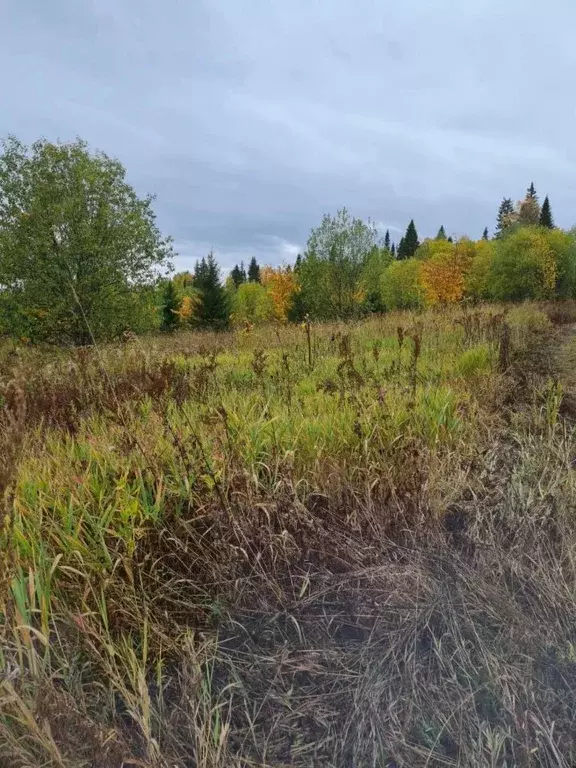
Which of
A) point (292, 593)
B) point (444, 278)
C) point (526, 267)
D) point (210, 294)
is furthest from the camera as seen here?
point (444, 278)

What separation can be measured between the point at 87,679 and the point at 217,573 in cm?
52

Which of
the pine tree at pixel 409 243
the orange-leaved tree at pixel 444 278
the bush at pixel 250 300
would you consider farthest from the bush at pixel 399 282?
the pine tree at pixel 409 243

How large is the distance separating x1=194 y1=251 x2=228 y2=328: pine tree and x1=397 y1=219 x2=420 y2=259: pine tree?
196ft

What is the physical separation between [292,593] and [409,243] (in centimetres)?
9361

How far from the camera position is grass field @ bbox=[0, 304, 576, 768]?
44.1 inches

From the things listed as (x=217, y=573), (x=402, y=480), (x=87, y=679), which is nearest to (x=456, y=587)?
(x=402, y=480)

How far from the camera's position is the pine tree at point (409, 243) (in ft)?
281

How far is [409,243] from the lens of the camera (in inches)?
3415

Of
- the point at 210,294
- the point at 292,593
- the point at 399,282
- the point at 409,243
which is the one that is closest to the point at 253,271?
the point at 409,243

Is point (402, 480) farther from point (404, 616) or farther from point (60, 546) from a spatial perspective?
point (60, 546)

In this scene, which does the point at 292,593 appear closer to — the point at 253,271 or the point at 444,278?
the point at 444,278

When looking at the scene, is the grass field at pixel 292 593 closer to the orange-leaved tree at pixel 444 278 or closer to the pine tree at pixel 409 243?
the orange-leaved tree at pixel 444 278

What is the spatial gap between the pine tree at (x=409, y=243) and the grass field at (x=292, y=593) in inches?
3487

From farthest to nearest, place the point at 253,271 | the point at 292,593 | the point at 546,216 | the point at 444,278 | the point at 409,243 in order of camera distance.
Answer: the point at 253,271, the point at 409,243, the point at 546,216, the point at 444,278, the point at 292,593
